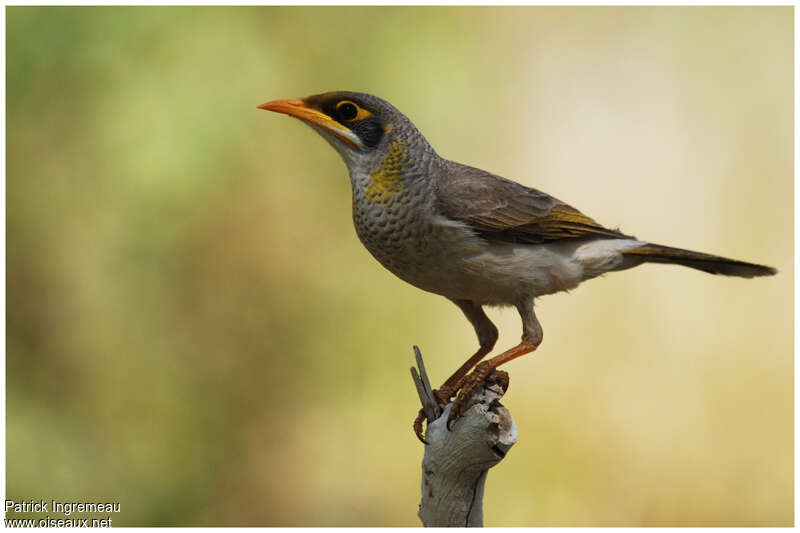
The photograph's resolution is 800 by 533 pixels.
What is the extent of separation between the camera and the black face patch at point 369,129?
4.87 meters

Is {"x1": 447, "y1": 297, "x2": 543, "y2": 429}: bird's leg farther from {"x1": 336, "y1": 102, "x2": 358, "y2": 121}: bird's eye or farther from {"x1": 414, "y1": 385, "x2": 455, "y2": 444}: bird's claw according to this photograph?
{"x1": 336, "y1": 102, "x2": 358, "y2": 121}: bird's eye

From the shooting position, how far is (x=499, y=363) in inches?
189

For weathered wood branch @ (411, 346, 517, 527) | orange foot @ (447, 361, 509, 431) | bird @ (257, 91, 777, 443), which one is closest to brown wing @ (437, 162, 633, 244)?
bird @ (257, 91, 777, 443)

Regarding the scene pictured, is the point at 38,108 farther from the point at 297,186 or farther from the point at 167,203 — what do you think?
the point at 297,186

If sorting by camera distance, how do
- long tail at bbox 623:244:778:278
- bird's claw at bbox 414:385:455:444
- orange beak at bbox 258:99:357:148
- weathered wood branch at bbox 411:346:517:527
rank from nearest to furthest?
weathered wood branch at bbox 411:346:517:527 → orange beak at bbox 258:99:357:148 → bird's claw at bbox 414:385:455:444 → long tail at bbox 623:244:778:278

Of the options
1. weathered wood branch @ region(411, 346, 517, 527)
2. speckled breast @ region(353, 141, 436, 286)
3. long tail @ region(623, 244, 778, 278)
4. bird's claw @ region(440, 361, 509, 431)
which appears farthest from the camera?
long tail @ region(623, 244, 778, 278)

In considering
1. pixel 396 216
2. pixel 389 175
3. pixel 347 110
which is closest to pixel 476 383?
pixel 396 216

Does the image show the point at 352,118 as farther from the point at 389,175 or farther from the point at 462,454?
the point at 462,454

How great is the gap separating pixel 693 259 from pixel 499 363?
5.28 feet

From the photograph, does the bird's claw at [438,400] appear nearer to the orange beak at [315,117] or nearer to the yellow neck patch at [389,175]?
the yellow neck patch at [389,175]

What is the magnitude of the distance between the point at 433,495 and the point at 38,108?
20.2 ft

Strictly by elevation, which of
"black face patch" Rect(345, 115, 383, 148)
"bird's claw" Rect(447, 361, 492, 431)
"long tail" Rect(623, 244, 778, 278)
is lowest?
"bird's claw" Rect(447, 361, 492, 431)

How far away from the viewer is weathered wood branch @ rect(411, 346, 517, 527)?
167 inches

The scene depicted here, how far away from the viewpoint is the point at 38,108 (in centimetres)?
834
